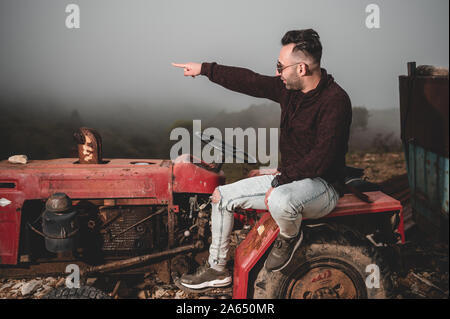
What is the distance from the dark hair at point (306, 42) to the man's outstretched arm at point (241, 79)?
1.28 ft

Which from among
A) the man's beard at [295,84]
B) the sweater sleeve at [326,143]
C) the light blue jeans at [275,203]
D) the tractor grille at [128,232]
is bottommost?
the tractor grille at [128,232]

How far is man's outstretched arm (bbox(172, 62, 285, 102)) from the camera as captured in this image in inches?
104

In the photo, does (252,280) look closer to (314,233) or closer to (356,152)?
(314,233)

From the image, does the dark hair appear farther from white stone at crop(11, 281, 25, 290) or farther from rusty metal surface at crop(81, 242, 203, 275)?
white stone at crop(11, 281, 25, 290)

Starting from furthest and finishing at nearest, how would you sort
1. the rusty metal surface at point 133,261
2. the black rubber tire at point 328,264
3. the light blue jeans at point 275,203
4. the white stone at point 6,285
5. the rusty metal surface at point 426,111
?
the white stone at point 6,285 → the rusty metal surface at point 133,261 → the rusty metal surface at point 426,111 → the black rubber tire at point 328,264 → the light blue jeans at point 275,203

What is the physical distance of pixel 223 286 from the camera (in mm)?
2418

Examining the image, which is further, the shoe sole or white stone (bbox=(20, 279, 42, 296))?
white stone (bbox=(20, 279, 42, 296))

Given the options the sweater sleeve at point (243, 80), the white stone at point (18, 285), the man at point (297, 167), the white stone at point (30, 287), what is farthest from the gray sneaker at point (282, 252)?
the white stone at point (18, 285)

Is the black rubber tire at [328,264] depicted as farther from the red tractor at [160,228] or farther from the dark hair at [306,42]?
the dark hair at [306,42]

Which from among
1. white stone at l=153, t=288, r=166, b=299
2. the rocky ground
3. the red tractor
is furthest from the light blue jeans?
white stone at l=153, t=288, r=166, b=299

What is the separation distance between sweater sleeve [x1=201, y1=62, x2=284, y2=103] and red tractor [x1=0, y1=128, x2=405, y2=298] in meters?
0.62

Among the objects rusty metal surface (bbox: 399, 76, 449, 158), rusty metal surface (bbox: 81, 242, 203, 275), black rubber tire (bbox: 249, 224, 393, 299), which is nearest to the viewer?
black rubber tire (bbox: 249, 224, 393, 299)

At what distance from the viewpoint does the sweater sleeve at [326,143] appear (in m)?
2.12

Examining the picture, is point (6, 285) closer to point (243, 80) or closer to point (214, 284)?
point (214, 284)
